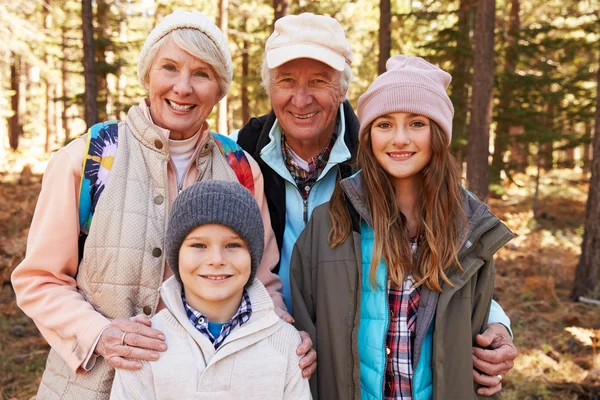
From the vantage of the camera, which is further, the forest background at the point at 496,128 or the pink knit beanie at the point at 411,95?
the forest background at the point at 496,128

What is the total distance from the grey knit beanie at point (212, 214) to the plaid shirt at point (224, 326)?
18 centimetres

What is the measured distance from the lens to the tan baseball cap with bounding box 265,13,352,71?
130 inches

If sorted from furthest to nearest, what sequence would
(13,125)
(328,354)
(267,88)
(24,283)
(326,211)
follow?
(13,125) → (267,88) → (326,211) → (328,354) → (24,283)

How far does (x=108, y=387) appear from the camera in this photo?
8.19 ft

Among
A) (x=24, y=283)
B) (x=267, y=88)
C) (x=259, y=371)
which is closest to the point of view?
(x=259, y=371)

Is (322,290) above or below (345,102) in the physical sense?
below

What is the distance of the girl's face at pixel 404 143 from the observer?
2.85 m

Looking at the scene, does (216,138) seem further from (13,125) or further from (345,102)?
(13,125)

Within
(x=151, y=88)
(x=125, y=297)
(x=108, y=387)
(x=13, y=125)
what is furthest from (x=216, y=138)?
(x=13, y=125)

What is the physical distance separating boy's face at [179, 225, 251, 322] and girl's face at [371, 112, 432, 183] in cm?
98

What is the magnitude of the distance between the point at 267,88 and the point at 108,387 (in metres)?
2.23

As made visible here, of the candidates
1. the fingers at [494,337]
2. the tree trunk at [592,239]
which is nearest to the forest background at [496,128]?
the tree trunk at [592,239]

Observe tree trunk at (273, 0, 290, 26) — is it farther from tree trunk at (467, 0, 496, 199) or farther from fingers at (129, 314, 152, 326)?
fingers at (129, 314, 152, 326)

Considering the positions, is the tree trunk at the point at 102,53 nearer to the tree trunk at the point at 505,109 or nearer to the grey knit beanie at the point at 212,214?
the tree trunk at the point at 505,109
